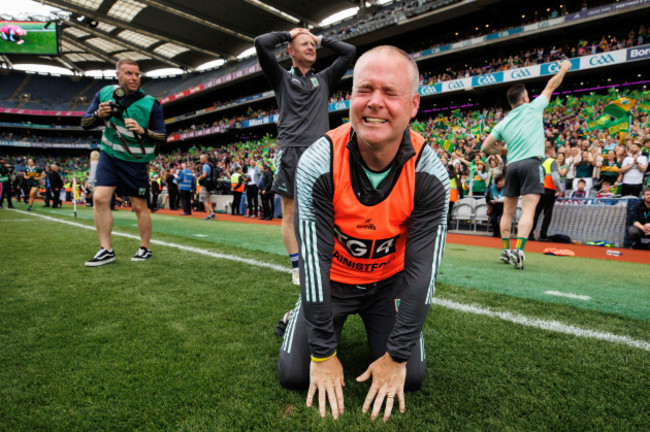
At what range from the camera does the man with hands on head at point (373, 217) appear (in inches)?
51.6

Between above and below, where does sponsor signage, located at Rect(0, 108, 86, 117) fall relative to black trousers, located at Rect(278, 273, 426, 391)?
above

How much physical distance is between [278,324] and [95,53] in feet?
177

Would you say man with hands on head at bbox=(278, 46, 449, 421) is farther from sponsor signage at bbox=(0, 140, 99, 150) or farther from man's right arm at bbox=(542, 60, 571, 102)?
sponsor signage at bbox=(0, 140, 99, 150)

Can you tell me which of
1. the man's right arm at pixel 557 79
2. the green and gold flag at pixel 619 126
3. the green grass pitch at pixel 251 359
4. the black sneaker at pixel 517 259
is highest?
the green and gold flag at pixel 619 126

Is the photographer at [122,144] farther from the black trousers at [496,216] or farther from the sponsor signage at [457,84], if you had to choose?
the sponsor signage at [457,84]

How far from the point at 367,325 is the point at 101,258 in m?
3.15

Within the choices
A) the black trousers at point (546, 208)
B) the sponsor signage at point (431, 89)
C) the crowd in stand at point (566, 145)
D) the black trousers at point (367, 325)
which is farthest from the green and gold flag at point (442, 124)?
the black trousers at point (367, 325)

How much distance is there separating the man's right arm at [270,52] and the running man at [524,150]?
2.46 metres

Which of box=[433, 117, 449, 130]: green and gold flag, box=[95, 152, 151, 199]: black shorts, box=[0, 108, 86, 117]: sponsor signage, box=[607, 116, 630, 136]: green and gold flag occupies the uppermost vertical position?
box=[0, 108, 86, 117]: sponsor signage

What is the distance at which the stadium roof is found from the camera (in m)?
31.2

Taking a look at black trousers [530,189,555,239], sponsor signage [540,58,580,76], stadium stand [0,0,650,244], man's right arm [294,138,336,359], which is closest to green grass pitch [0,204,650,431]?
man's right arm [294,138,336,359]

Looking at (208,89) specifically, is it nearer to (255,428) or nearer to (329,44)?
(329,44)

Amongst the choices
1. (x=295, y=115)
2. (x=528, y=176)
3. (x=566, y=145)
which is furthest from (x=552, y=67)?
(x=295, y=115)

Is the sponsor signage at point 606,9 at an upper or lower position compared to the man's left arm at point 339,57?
upper
